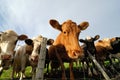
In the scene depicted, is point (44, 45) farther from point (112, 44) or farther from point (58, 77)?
point (112, 44)

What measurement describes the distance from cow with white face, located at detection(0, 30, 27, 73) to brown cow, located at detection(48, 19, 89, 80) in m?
1.85

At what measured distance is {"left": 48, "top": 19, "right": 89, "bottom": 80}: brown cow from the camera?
10523mm

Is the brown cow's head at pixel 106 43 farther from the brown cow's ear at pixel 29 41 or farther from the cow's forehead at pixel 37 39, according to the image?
the brown cow's ear at pixel 29 41

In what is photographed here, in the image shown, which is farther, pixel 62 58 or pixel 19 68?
pixel 19 68

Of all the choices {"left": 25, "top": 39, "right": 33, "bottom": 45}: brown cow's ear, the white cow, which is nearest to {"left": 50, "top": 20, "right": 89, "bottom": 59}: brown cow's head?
the white cow

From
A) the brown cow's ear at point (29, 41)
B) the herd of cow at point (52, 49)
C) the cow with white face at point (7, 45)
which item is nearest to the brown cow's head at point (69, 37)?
the herd of cow at point (52, 49)

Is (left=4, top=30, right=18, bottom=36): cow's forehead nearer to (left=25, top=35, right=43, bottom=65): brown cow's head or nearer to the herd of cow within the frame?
the herd of cow

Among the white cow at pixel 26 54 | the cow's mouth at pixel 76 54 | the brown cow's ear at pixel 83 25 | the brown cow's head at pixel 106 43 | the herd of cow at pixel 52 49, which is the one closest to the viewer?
the cow's mouth at pixel 76 54

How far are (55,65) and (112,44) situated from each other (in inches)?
213

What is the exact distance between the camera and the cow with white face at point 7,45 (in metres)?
11.2

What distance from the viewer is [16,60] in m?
13.9

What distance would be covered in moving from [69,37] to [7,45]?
2.96m

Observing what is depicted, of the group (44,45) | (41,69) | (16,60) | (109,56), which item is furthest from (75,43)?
(109,56)

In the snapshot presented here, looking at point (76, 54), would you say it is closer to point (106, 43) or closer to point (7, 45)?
point (7, 45)
